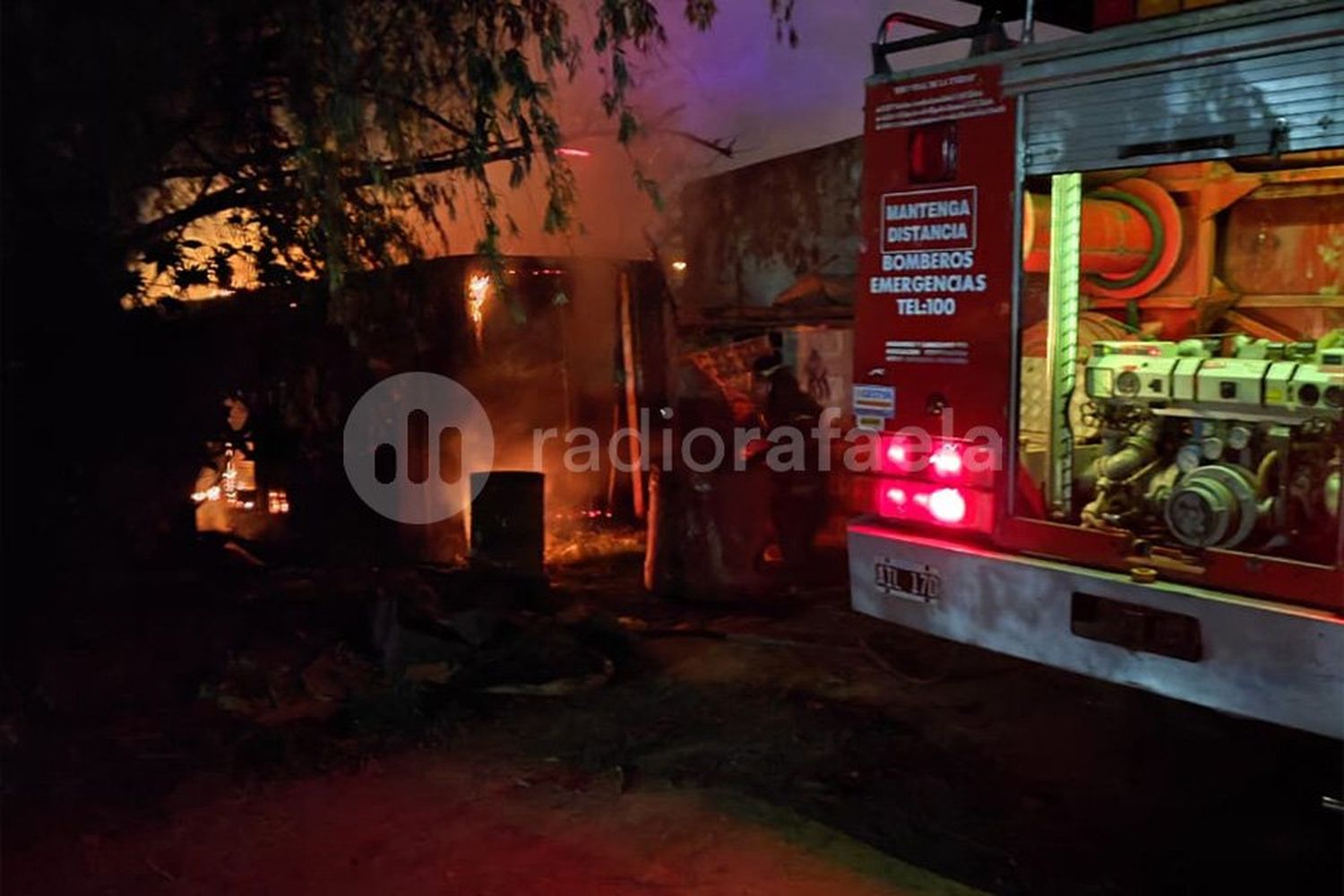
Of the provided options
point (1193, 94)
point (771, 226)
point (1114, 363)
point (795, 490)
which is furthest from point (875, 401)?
point (771, 226)

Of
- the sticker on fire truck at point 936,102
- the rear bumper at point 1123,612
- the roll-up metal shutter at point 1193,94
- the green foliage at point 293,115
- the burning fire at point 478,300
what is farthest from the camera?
the burning fire at point 478,300

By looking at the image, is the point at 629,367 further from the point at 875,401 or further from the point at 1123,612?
the point at 1123,612

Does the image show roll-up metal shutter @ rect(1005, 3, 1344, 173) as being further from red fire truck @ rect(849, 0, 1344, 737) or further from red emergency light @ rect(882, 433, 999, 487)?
red emergency light @ rect(882, 433, 999, 487)

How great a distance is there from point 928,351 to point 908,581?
2.78 ft

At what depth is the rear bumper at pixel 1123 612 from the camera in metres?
3.17

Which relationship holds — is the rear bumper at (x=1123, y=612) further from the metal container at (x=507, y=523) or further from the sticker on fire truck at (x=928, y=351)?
the metal container at (x=507, y=523)

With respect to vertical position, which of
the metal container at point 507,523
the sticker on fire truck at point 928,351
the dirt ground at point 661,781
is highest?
the sticker on fire truck at point 928,351

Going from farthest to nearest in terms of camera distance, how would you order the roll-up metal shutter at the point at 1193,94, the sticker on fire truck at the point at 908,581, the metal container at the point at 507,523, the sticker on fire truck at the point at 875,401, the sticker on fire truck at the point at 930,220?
the metal container at the point at 507,523 < the sticker on fire truck at the point at 875,401 < the sticker on fire truck at the point at 908,581 < the sticker on fire truck at the point at 930,220 < the roll-up metal shutter at the point at 1193,94

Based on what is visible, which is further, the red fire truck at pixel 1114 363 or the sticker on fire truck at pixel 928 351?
the sticker on fire truck at pixel 928 351

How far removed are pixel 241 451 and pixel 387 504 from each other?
1.52 metres

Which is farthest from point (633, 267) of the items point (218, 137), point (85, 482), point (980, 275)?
point (980, 275)

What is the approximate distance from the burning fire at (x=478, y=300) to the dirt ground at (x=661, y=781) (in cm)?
403

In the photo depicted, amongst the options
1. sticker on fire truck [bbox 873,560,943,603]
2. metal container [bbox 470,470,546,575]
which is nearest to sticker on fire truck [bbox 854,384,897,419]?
sticker on fire truck [bbox 873,560,943,603]

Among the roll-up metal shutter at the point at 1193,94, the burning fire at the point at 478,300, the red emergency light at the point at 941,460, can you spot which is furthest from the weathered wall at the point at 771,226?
the roll-up metal shutter at the point at 1193,94
